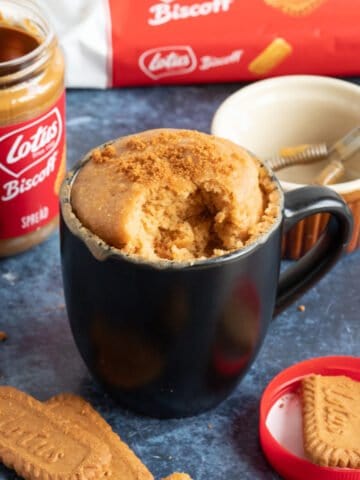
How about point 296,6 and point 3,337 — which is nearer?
point 3,337

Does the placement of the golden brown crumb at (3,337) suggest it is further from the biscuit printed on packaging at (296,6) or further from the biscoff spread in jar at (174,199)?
the biscuit printed on packaging at (296,6)

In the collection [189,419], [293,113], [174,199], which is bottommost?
[189,419]

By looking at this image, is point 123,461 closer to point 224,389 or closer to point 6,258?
point 224,389

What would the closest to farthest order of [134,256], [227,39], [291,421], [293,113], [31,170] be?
[134,256], [291,421], [31,170], [293,113], [227,39]

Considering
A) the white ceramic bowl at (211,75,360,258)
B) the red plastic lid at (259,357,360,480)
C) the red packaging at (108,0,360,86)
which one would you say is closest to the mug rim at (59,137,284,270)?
the red plastic lid at (259,357,360,480)

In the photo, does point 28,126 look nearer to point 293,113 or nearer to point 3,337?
point 3,337

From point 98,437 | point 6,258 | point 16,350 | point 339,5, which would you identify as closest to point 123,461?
point 98,437

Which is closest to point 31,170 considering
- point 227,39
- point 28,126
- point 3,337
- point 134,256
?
point 28,126
